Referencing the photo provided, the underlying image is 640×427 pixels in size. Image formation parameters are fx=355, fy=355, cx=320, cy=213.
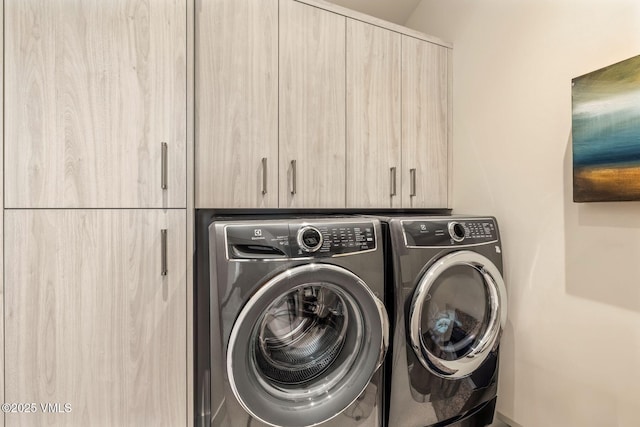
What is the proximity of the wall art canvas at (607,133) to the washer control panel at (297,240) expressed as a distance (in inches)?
32.5

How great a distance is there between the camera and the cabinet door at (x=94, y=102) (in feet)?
3.90

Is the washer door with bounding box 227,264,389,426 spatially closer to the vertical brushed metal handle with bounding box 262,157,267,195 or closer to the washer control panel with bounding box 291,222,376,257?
the washer control panel with bounding box 291,222,376,257

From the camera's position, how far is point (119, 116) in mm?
1298

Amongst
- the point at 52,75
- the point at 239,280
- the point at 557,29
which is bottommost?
the point at 239,280

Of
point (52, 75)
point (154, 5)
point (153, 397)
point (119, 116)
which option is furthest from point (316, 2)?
point (153, 397)

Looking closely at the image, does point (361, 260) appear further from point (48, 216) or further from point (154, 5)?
point (154, 5)

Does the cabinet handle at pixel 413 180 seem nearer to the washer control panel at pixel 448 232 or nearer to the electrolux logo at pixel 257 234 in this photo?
the washer control panel at pixel 448 232

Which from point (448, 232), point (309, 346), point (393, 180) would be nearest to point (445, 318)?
point (448, 232)

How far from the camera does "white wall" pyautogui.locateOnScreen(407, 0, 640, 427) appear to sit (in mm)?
1281

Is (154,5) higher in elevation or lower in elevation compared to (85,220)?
higher

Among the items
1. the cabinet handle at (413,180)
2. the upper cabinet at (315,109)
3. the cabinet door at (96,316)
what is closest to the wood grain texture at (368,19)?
the upper cabinet at (315,109)

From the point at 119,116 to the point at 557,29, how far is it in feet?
5.85

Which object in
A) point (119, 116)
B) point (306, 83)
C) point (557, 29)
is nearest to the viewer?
point (119, 116)

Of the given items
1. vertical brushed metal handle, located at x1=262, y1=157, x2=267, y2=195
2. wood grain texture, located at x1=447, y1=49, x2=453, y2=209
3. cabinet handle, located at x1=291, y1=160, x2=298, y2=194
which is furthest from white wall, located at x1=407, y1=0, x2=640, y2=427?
vertical brushed metal handle, located at x1=262, y1=157, x2=267, y2=195
